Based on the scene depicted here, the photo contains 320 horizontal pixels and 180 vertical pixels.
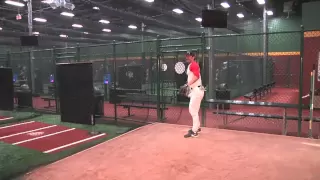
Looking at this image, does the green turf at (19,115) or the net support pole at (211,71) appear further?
the net support pole at (211,71)

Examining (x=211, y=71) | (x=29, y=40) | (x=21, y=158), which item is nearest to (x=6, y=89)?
(x=29, y=40)

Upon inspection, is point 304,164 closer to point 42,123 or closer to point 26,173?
point 26,173

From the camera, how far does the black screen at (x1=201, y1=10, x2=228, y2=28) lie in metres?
8.41

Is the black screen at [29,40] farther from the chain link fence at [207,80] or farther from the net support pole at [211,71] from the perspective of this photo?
the net support pole at [211,71]

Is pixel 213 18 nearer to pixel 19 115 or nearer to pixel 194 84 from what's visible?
pixel 194 84

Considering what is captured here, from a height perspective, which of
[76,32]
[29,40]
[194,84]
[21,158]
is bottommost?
[21,158]

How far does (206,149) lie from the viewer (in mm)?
5035

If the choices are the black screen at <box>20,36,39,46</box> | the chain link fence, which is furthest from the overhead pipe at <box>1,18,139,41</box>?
the black screen at <box>20,36,39,46</box>

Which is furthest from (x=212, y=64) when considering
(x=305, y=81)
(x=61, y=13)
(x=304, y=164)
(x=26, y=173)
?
(x=61, y=13)

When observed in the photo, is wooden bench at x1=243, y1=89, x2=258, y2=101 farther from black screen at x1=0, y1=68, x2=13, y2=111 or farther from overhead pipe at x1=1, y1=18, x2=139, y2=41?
overhead pipe at x1=1, y1=18, x2=139, y2=41

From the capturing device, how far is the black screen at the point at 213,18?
27.6 ft

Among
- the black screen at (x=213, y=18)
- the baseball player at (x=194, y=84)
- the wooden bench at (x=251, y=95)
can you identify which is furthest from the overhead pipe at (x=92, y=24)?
the baseball player at (x=194, y=84)

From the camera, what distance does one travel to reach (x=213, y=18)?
27.8ft

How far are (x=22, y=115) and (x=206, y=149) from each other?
7.59 meters
